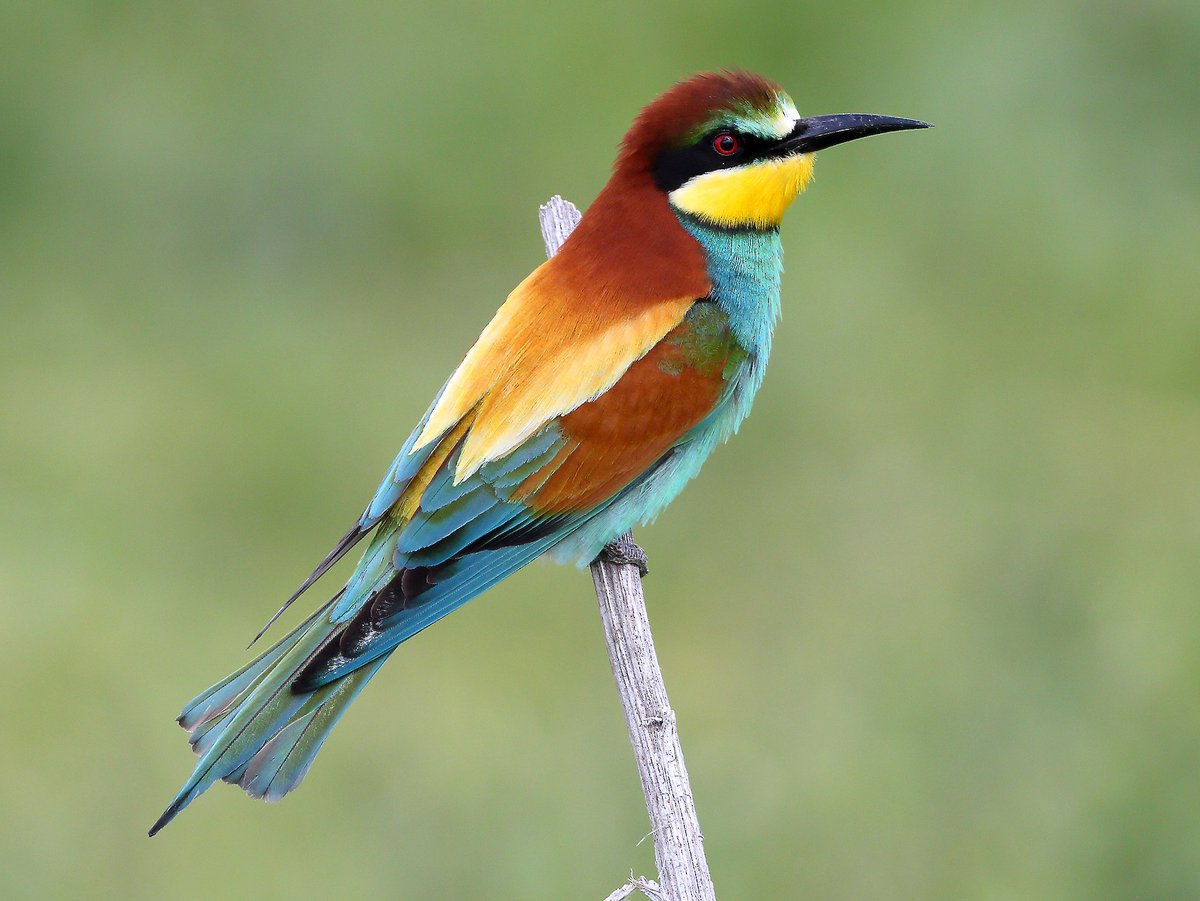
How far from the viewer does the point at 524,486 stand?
3.33 m

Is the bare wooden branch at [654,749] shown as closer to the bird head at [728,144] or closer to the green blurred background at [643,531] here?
the bird head at [728,144]

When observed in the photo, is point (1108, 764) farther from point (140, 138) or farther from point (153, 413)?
point (140, 138)

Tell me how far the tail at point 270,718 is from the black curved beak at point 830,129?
1316 millimetres

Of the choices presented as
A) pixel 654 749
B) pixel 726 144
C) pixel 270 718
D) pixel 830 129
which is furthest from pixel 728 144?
pixel 270 718

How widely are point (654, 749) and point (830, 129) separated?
1.40m

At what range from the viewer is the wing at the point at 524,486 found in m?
3.24

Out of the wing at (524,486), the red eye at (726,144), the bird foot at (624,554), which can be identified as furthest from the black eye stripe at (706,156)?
the bird foot at (624,554)

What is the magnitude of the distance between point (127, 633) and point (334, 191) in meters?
1.97

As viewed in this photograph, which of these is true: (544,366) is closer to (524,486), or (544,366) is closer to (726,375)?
(524,486)

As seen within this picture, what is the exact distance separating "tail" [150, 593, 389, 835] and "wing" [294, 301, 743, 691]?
3.2 inches

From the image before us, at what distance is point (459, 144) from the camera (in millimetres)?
6207

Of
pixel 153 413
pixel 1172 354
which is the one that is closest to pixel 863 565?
pixel 1172 354

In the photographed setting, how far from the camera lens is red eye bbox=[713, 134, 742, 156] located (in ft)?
11.4

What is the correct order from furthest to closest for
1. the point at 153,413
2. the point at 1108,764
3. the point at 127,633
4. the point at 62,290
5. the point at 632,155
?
the point at 62,290 → the point at 153,413 → the point at 127,633 → the point at 1108,764 → the point at 632,155
